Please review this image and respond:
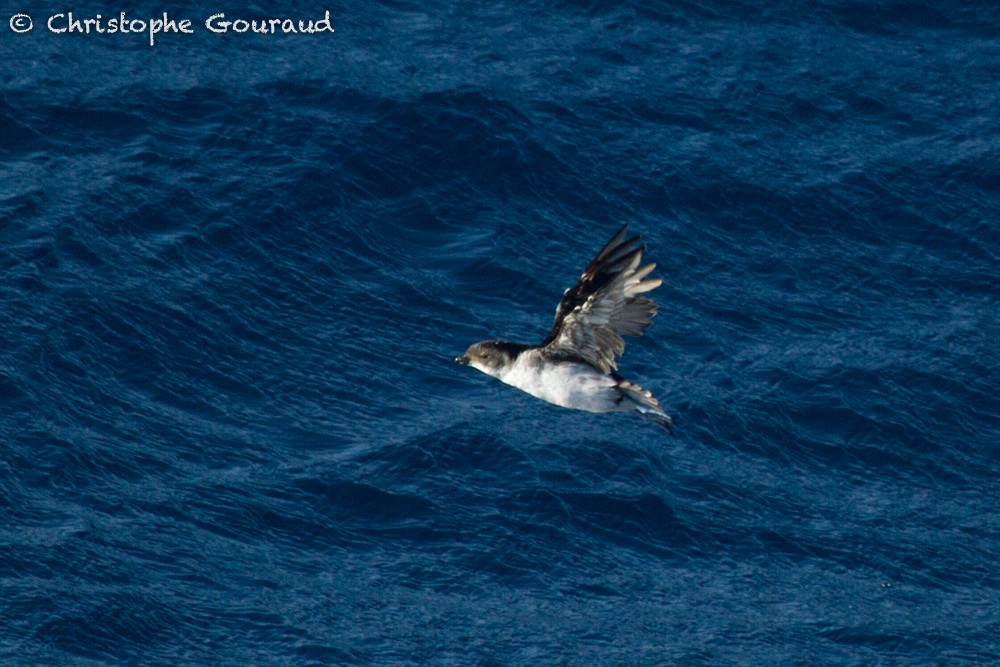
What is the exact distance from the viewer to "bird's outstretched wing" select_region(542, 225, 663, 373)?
26703 millimetres

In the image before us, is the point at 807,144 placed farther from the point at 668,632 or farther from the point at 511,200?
the point at 668,632

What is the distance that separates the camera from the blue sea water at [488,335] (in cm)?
4122

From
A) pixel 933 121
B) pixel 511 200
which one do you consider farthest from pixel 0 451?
pixel 933 121

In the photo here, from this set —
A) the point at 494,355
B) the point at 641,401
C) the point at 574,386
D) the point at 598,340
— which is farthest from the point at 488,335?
the point at 641,401

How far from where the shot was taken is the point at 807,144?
5134 cm

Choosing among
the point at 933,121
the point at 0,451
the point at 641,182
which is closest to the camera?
the point at 0,451

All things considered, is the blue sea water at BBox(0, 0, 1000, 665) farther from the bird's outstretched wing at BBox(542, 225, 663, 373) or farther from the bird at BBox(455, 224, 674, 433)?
the bird's outstretched wing at BBox(542, 225, 663, 373)

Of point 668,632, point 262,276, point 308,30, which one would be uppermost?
point 308,30

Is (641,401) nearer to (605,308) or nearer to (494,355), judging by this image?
(605,308)

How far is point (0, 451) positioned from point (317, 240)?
9330 millimetres

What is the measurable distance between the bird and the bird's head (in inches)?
15.9

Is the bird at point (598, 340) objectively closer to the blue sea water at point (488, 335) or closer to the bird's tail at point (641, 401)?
the bird's tail at point (641, 401)

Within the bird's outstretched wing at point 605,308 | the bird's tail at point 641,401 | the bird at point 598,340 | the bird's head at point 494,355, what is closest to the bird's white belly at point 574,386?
the bird at point 598,340

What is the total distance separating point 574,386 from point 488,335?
1776 cm
